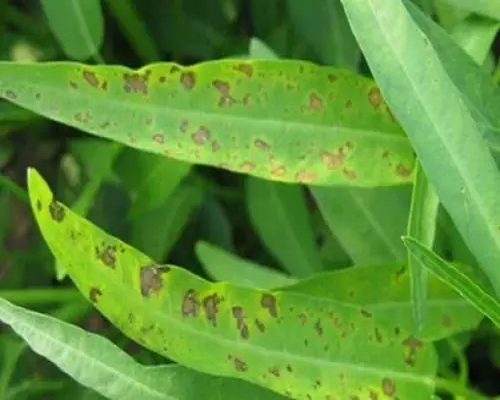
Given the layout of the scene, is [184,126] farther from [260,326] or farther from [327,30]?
[327,30]

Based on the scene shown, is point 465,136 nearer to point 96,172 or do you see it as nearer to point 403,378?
point 403,378

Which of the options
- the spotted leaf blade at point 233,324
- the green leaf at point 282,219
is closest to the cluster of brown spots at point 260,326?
the spotted leaf blade at point 233,324

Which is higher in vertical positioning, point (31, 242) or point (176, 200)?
point (176, 200)

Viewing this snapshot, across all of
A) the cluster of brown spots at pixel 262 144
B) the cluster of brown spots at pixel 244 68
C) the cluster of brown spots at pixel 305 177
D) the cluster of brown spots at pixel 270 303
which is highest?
the cluster of brown spots at pixel 244 68

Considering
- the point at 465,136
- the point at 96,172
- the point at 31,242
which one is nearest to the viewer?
the point at 465,136

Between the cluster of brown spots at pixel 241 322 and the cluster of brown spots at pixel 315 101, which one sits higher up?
the cluster of brown spots at pixel 315 101

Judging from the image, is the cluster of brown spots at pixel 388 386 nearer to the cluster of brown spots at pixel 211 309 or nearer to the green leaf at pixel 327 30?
the cluster of brown spots at pixel 211 309

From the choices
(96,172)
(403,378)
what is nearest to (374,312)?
(403,378)
